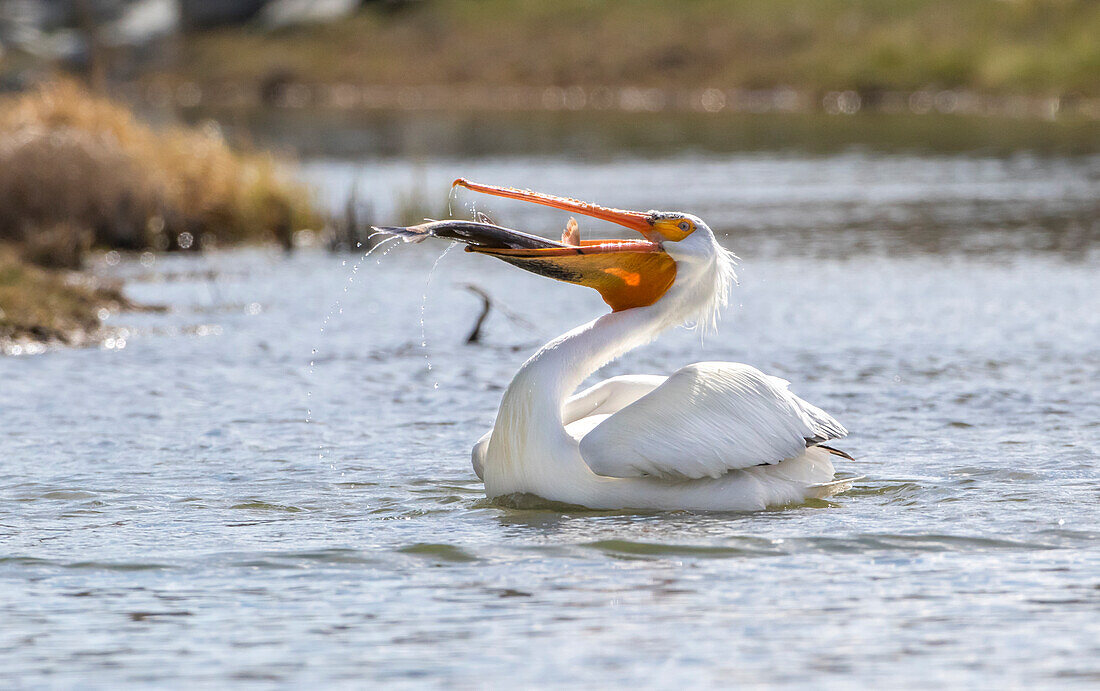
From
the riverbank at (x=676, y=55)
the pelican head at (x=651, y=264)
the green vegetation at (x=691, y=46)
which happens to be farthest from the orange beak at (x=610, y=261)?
the green vegetation at (x=691, y=46)

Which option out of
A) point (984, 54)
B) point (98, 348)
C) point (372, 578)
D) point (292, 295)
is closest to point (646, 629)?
point (372, 578)

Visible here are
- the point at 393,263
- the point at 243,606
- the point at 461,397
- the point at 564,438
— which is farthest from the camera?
the point at 393,263

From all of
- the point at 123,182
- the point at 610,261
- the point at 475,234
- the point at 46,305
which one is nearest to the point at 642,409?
the point at 610,261

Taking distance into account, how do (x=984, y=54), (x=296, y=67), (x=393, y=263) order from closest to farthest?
(x=393, y=263), (x=984, y=54), (x=296, y=67)

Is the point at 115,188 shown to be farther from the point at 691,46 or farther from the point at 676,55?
the point at 691,46

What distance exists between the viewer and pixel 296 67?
62.4 m

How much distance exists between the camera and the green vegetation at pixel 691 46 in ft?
150

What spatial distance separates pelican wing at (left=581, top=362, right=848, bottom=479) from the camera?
629 cm

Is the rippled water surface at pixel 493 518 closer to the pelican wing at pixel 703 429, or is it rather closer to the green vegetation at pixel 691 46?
the pelican wing at pixel 703 429

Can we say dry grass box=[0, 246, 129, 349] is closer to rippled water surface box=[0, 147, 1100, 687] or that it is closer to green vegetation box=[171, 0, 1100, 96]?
rippled water surface box=[0, 147, 1100, 687]

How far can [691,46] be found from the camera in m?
53.8

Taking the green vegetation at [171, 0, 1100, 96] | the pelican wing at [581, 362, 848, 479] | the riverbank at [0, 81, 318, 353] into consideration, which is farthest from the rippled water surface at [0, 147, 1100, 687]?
the green vegetation at [171, 0, 1100, 96]

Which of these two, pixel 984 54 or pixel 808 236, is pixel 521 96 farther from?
pixel 808 236

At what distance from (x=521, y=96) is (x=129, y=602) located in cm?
4958
